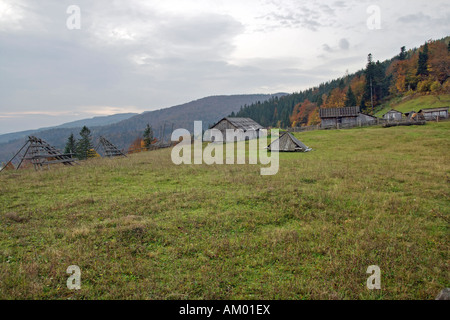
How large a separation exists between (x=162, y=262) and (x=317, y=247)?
14.2 ft

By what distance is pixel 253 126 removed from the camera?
2351 inches

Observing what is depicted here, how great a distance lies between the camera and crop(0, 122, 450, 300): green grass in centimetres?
553

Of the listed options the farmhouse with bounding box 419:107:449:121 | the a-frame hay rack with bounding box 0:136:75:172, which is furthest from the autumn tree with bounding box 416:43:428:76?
the a-frame hay rack with bounding box 0:136:75:172

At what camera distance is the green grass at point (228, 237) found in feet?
18.1

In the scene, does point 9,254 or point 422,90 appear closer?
point 9,254

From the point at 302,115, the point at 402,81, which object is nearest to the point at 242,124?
the point at 402,81

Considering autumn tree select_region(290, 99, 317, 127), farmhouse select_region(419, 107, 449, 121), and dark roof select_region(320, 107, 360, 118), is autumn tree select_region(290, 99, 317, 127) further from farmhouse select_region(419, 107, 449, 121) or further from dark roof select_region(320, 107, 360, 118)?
farmhouse select_region(419, 107, 449, 121)

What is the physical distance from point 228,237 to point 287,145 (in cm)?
2414

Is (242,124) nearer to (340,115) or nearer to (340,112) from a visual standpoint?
(340,115)

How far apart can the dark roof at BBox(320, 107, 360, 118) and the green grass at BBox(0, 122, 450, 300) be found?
46.1 metres

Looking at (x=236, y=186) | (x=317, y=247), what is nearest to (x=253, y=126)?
(x=236, y=186)

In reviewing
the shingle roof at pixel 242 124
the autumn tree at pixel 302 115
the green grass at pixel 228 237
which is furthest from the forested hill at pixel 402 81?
the green grass at pixel 228 237
